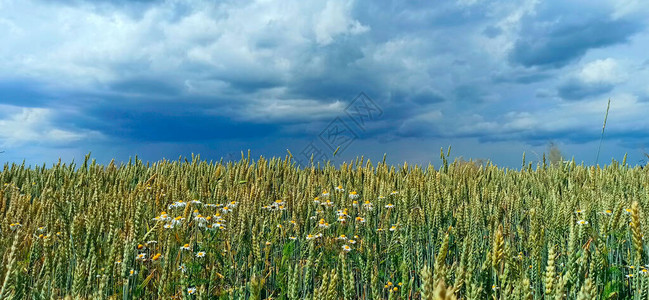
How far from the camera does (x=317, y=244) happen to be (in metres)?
3.69

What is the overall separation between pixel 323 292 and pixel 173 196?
3.55m

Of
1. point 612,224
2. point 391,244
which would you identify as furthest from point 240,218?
point 612,224

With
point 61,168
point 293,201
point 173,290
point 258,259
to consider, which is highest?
point 61,168

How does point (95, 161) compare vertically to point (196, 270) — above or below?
above

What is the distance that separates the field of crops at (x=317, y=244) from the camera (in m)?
1.92

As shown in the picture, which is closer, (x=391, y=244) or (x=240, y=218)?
(x=391, y=244)

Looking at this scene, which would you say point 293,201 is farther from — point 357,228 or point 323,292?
point 323,292

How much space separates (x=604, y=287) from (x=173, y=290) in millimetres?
2794

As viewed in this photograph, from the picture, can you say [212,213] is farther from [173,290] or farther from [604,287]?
[604,287]

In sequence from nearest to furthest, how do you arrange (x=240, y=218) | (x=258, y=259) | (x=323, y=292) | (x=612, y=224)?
(x=323, y=292) → (x=612, y=224) → (x=258, y=259) → (x=240, y=218)

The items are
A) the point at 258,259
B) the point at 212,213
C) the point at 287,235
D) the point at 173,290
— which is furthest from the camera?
the point at 212,213

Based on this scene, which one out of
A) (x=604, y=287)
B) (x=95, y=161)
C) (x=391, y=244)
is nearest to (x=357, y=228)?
(x=391, y=244)

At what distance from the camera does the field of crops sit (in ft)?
6.31

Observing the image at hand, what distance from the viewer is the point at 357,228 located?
414 cm
